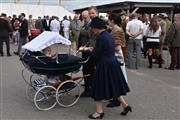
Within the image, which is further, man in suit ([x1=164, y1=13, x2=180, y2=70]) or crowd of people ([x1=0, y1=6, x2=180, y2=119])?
man in suit ([x1=164, y1=13, x2=180, y2=70])

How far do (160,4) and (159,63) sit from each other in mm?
8196

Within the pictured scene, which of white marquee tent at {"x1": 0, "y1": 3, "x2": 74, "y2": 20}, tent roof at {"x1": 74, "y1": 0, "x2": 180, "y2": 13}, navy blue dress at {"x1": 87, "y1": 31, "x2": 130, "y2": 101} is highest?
white marquee tent at {"x1": 0, "y1": 3, "x2": 74, "y2": 20}

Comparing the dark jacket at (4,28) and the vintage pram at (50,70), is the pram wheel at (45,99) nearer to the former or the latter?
the vintage pram at (50,70)

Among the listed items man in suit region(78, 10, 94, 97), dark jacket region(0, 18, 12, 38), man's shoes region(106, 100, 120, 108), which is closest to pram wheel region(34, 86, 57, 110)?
man in suit region(78, 10, 94, 97)

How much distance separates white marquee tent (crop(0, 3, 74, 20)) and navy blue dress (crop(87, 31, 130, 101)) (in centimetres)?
3351

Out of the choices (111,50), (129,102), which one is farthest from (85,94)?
(111,50)

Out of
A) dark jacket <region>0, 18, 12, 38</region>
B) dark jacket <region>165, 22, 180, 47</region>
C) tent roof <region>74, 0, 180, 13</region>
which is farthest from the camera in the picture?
tent roof <region>74, 0, 180, 13</region>

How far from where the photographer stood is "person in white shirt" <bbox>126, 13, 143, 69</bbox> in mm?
13508

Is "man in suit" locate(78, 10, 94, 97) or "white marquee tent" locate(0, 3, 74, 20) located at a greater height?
"white marquee tent" locate(0, 3, 74, 20)

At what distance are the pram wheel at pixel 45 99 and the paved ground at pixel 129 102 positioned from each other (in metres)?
0.12

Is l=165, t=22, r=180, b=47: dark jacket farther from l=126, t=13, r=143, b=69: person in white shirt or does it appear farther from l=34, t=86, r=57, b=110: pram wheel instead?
l=34, t=86, r=57, b=110: pram wheel

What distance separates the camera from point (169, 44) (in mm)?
13539

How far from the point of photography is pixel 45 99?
8062 millimetres

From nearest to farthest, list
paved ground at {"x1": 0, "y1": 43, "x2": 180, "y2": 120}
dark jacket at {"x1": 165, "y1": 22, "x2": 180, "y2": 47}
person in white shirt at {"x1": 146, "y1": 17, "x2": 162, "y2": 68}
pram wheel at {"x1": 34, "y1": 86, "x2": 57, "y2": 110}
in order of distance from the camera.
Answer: paved ground at {"x1": 0, "y1": 43, "x2": 180, "y2": 120} < pram wheel at {"x1": 34, "y1": 86, "x2": 57, "y2": 110} < dark jacket at {"x1": 165, "y1": 22, "x2": 180, "y2": 47} < person in white shirt at {"x1": 146, "y1": 17, "x2": 162, "y2": 68}
